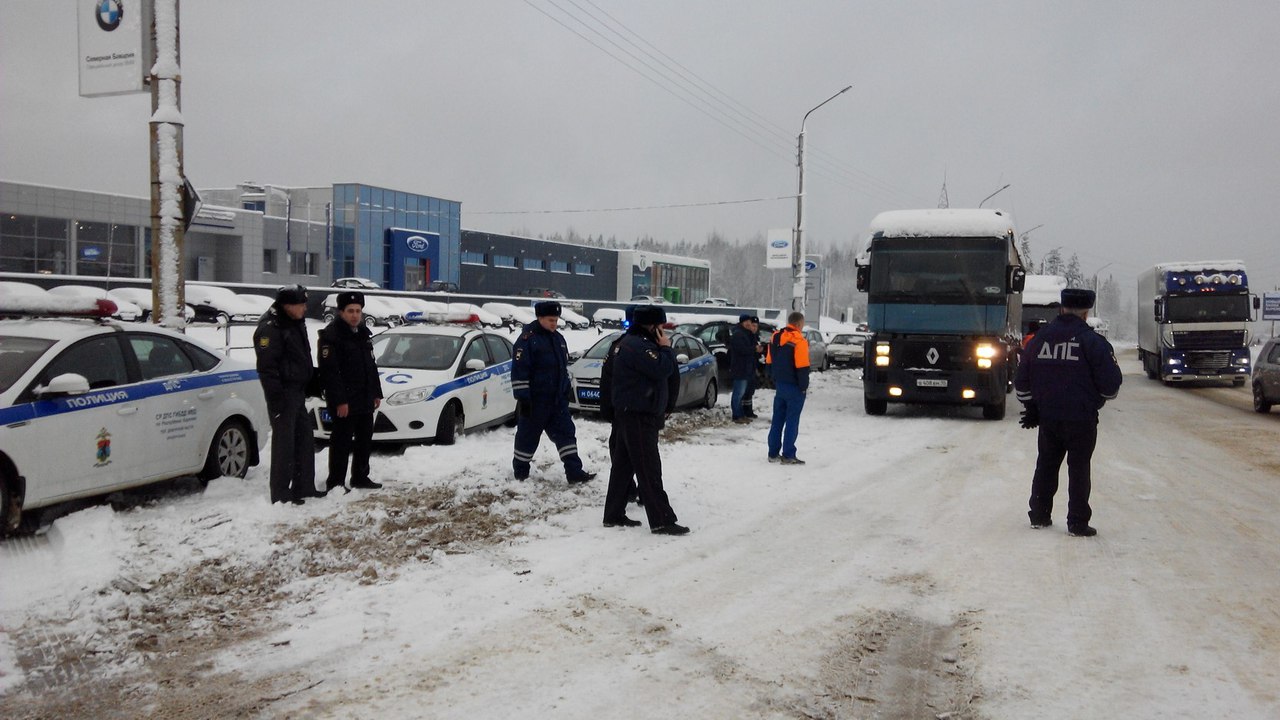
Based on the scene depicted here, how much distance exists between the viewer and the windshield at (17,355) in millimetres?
6422

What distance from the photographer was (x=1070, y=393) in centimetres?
731

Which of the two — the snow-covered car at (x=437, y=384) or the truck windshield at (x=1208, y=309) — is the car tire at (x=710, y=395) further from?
the truck windshield at (x=1208, y=309)

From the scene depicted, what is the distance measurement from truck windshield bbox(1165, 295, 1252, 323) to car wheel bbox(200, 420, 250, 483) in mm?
27485

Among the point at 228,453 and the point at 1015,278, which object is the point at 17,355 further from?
the point at 1015,278

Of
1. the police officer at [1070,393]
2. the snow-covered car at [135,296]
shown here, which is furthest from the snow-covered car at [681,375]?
the snow-covered car at [135,296]

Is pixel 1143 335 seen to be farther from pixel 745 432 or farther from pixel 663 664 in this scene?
pixel 663 664

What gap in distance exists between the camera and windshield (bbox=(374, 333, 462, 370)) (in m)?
11.5

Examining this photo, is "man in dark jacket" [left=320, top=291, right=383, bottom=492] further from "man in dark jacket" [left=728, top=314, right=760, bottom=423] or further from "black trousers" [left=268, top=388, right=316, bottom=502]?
"man in dark jacket" [left=728, top=314, right=760, bottom=423]

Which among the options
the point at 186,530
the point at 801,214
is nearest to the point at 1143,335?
the point at 801,214

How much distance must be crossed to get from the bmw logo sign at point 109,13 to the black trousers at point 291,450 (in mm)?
4650

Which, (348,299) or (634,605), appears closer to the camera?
(634,605)

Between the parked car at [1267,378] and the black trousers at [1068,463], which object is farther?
the parked car at [1267,378]

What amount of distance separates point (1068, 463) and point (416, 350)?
786 cm

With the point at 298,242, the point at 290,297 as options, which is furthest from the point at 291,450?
the point at 298,242
